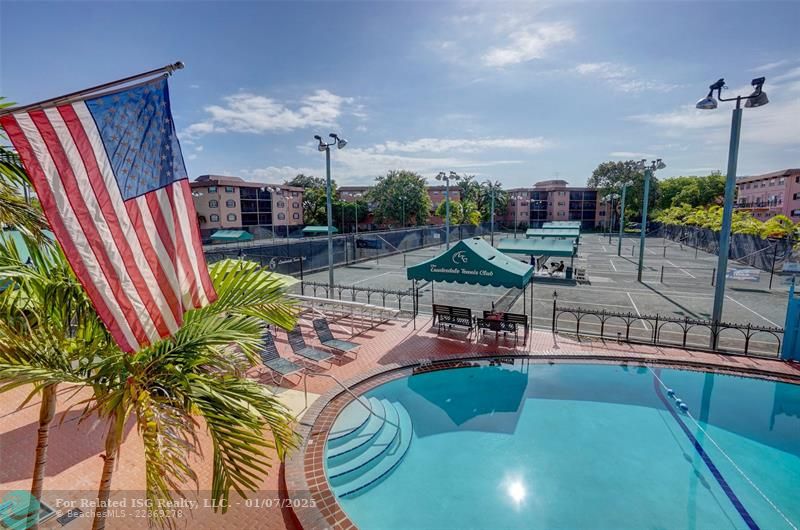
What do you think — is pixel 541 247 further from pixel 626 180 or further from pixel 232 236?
pixel 626 180

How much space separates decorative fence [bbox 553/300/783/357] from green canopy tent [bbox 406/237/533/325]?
1.99 meters

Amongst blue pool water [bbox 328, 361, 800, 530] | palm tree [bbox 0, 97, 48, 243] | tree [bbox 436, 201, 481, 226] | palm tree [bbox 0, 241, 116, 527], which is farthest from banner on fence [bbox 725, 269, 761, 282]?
tree [bbox 436, 201, 481, 226]

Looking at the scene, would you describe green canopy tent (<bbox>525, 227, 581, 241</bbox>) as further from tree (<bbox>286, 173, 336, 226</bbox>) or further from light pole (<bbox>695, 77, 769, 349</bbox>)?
tree (<bbox>286, 173, 336, 226</bbox>)

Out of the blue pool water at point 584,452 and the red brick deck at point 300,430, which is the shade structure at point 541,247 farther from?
the blue pool water at point 584,452

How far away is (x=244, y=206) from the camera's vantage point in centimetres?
5972

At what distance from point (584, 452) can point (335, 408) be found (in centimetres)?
514

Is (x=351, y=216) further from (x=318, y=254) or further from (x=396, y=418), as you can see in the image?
(x=396, y=418)

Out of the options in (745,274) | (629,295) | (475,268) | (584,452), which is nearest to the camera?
(584,452)

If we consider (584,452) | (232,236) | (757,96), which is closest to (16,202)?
(584,452)

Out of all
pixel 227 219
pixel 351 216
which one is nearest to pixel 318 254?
pixel 227 219

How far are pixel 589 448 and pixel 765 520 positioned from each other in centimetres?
263

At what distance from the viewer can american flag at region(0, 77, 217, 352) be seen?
299 centimetres

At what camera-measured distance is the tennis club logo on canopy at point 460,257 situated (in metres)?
12.9

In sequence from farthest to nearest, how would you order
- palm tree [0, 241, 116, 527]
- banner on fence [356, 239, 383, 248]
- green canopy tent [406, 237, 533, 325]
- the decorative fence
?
banner on fence [356, 239, 383, 248] → green canopy tent [406, 237, 533, 325] → the decorative fence → palm tree [0, 241, 116, 527]
